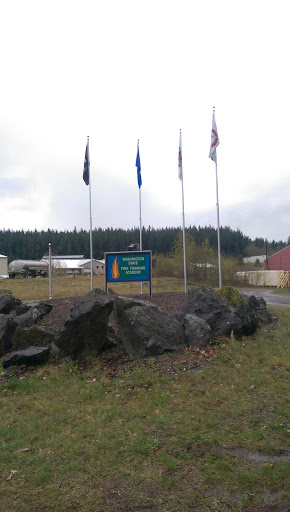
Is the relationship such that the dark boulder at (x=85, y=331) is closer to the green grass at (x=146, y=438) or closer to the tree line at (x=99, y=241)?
the green grass at (x=146, y=438)

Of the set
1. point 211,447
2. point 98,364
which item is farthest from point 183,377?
point 211,447

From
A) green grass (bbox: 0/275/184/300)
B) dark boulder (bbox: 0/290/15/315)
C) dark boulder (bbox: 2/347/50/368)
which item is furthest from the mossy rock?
green grass (bbox: 0/275/184/300)

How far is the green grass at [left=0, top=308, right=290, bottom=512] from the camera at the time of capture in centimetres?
367

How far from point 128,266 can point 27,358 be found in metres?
7.91

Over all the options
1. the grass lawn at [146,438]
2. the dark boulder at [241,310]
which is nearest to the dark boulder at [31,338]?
the grass lawn at [146,438]

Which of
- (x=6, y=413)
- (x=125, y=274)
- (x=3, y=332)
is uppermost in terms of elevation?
(x=125, y=274)

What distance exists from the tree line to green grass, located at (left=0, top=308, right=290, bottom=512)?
307 feet

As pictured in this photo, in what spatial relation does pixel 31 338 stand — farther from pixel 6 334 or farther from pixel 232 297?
pixel 232 297

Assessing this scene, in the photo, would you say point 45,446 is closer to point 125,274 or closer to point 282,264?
point 125,274

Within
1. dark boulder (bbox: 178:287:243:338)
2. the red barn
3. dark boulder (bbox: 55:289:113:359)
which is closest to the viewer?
dark boulder (bbox: 55:289:113:359)

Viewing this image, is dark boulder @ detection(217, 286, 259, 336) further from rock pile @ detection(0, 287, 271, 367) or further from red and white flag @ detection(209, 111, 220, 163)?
red and white flag @ detection(209, 111, 220, 163)

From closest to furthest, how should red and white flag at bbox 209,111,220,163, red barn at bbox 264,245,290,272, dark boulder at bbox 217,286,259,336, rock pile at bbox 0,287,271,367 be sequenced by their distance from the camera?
rock pile at bbox 0,287,271,367
dark boulder at bbox 217,286,259,336
red and white flag at bbox 209,111,220,163
red barn at bbox 264,245,290,272

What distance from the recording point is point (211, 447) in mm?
4586

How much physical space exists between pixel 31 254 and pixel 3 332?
366 ft
